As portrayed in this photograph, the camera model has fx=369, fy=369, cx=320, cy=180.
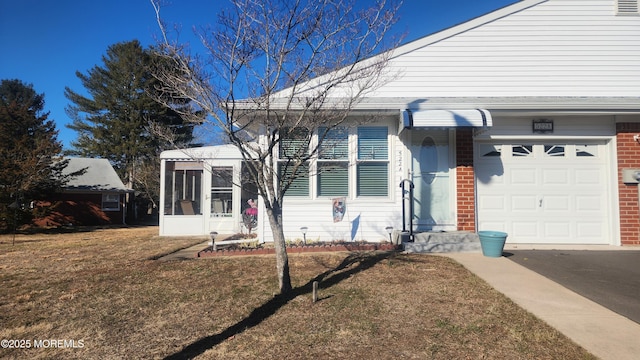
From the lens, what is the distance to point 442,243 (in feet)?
24.7

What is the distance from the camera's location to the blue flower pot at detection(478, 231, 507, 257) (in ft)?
22.4

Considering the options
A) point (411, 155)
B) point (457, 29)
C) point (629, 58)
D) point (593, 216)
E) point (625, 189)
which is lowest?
point (593, 216)

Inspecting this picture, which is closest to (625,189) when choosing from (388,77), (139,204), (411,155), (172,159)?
(411,155)

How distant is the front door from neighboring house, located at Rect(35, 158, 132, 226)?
20.9 metres

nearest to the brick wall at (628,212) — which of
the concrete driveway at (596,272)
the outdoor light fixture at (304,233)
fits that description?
the concrete driveway at (596,272)

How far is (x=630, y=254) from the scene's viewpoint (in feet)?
24.1

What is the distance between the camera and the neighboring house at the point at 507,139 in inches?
326

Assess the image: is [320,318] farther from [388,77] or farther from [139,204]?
[139,204]

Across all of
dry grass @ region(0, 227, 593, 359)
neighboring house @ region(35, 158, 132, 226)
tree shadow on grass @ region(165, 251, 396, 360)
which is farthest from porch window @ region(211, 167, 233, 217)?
neighboring house @ region(35, 158, 132, 226)

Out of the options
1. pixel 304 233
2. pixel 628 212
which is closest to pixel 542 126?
pixel 628 212

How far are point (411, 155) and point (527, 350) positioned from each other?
570 cm

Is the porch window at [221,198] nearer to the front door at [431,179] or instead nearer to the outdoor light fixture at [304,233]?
the outdoor light fixture at [304,233]

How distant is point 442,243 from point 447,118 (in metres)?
2.56

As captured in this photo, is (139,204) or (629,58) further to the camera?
(139,204)
